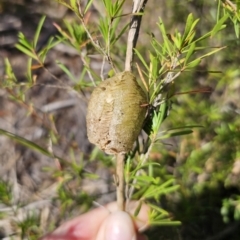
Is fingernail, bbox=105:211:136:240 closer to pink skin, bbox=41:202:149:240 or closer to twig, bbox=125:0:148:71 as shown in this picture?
pink skin, bbox=41:202:149:240

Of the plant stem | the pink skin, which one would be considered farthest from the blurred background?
the plant stem

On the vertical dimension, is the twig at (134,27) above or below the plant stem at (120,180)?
Answer: above

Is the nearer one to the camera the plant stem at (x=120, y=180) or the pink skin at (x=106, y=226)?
the plant stem at (x=120, y=180)

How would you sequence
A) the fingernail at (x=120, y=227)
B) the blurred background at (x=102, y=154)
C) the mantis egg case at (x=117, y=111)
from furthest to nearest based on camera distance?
the blurred background at (x=102, y=154)
the fingernail at (x=120, y=227)
the mantis egg case at (x=117, y=111)

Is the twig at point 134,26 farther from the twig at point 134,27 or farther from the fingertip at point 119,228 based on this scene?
the fingertip at point 119,228

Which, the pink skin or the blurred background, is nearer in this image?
the pink skin

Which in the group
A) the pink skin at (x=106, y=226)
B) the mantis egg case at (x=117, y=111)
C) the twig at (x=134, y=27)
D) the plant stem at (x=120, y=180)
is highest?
the twig at (x=134, y=27)

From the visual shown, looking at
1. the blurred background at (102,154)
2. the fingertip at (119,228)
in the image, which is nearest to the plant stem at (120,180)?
the fingertip at (119,228)
